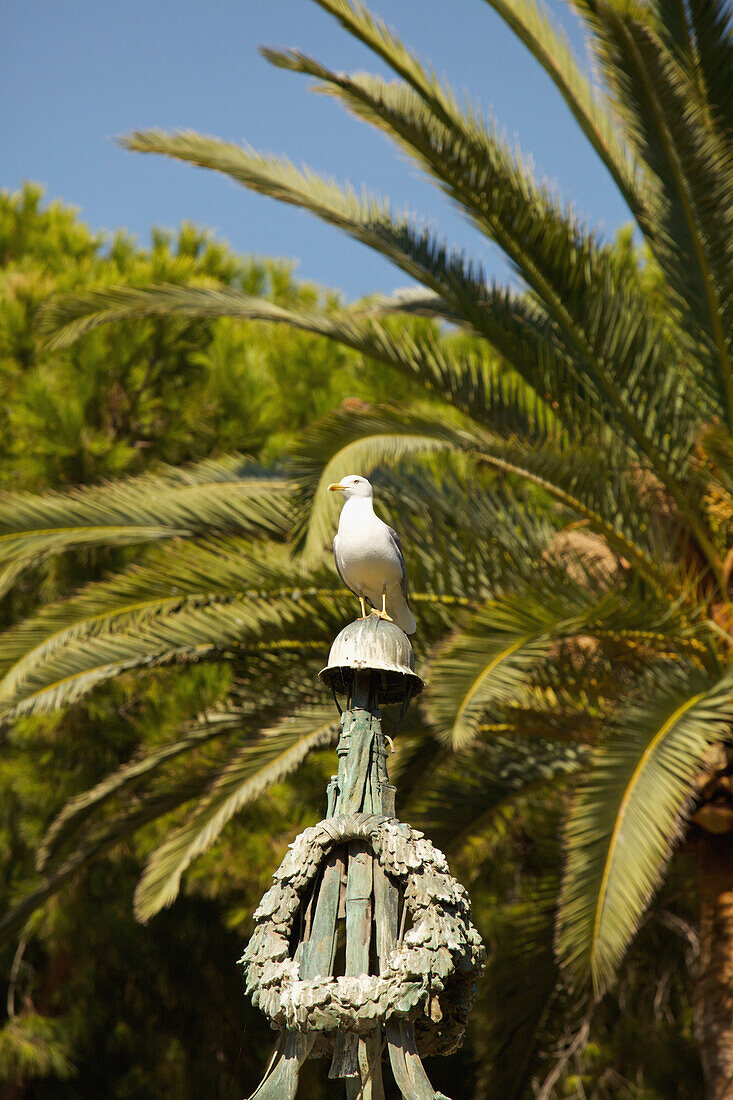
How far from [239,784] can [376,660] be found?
11.6 ft

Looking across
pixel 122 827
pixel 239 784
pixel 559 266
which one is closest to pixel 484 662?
pixel 239 784

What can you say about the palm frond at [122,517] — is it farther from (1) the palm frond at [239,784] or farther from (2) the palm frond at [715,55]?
(2) the palm frond at [715,55]

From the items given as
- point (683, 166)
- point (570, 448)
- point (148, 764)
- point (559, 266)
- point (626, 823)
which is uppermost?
point (683, 166)

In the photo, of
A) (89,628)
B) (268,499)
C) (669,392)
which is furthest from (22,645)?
(669,392)

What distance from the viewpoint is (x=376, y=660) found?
2441mm

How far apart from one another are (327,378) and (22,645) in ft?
20.6

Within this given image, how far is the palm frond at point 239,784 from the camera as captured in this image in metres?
5.71

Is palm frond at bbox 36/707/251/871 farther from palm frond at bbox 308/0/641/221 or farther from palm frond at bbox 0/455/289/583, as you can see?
palm frond at bbox 308/0/641/221

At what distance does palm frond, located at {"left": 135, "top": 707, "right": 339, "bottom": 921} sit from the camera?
5.71m

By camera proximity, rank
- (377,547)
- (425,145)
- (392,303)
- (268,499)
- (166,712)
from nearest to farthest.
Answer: (377,547), (425,145), (268,499), (392,303), (166,712)

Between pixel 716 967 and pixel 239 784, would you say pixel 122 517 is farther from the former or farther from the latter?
pixel 716 967

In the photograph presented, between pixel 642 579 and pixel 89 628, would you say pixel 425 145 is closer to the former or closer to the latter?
pixel 642 579

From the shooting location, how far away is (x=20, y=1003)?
10.2 m

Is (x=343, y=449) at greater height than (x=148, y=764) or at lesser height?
greater
